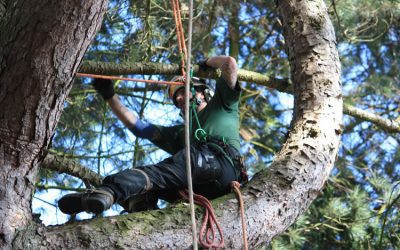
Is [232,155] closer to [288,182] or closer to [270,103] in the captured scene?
[288,182]

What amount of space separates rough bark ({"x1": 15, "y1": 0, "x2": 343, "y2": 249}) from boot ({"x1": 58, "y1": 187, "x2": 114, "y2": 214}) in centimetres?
23

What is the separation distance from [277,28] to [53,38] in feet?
13.6

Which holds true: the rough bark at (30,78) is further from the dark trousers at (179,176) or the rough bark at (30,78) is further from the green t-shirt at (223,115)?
the green t-shirt at (223,115)

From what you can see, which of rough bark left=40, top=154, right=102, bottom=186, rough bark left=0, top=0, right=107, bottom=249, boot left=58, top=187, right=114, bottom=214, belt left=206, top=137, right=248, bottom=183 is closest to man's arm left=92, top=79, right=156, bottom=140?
rough bark left=40, top=154, right=102, bottom=186

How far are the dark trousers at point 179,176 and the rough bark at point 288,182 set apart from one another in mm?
351

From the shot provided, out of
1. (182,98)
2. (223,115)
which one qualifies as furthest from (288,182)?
(182,98)

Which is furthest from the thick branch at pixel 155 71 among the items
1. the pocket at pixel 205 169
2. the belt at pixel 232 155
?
the pocket at pixel 205 169

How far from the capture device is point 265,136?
18.2 feet

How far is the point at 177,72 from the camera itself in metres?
3.33

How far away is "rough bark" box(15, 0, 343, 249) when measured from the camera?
185 cm

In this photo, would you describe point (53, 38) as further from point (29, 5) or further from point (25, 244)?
point (25, 244)

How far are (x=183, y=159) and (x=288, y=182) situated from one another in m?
0.55

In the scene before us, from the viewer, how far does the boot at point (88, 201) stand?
2.15 m

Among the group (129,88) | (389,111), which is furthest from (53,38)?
(389,111)
